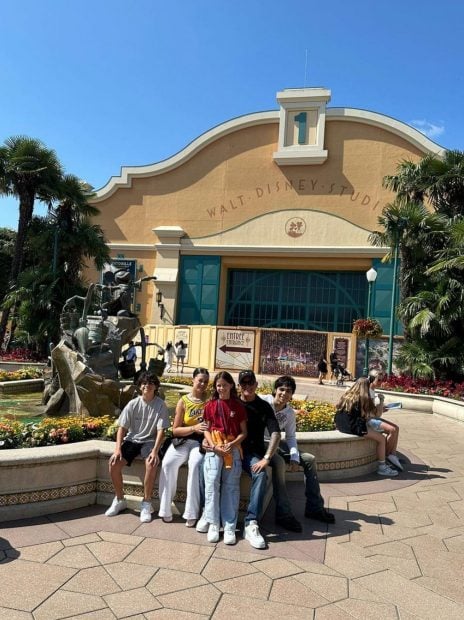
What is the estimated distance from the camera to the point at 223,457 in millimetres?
4273

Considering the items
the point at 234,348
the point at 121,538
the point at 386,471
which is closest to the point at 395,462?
the point at 386,471

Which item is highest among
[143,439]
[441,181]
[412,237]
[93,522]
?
[441,181]

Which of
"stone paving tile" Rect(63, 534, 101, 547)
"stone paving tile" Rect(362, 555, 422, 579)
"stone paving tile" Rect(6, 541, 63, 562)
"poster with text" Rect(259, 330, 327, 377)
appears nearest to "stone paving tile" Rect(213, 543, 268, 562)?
"stone paving tile" Rect(362, 555, 422, 579)

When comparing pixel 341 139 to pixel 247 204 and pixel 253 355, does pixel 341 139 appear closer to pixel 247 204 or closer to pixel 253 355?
pixel 247 204

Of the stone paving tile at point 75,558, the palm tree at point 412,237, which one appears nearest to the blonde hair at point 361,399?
the stone paving tile at point 75,558

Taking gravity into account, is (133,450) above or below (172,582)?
above

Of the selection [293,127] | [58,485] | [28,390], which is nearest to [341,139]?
[293,127]

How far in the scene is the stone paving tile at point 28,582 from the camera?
291 centimetres

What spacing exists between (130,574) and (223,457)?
1.25 m

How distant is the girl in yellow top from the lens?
4.27 meters

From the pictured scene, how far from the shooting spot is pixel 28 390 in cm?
1179

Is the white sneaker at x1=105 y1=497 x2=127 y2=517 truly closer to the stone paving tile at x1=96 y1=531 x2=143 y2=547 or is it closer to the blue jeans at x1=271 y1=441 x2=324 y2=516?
the stone paving tile at x1=96 y1=531 x2=143 y2=547

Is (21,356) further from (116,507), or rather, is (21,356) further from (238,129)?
(116,507)

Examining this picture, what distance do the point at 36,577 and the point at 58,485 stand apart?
124 centimetres
